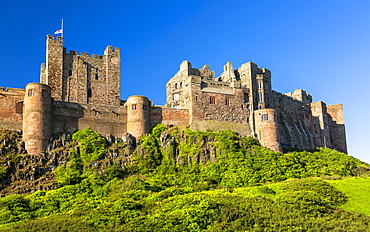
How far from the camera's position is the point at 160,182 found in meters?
59.0

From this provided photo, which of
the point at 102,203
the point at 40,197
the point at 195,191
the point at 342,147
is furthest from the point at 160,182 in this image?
the point at 342,147

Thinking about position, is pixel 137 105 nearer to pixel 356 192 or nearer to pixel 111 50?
pixel 111 50

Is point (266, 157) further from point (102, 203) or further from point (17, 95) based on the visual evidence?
point (17, 95)

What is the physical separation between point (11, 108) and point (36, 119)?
4.01 m

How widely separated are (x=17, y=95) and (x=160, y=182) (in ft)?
67.8

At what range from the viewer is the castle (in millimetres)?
59406

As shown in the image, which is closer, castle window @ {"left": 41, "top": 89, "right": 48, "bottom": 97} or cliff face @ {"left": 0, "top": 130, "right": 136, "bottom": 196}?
cliff face @ {"left": 0, "top": 130, "right": 136, "bottom": 196}

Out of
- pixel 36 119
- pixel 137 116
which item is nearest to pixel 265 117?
pixel 137 116

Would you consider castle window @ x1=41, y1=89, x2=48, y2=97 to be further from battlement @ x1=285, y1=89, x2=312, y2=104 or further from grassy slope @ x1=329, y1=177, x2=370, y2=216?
battlement @ x1=285, y1=89, x2=312, y2=104

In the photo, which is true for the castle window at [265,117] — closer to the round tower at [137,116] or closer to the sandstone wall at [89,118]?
the round tower at [137,116]

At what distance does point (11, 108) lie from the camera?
196 ft

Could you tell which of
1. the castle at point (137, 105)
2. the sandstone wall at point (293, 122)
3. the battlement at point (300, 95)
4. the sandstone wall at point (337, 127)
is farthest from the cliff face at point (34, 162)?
the sandstone wall at point (337, 127)

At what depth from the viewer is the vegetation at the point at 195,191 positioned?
4831 cm

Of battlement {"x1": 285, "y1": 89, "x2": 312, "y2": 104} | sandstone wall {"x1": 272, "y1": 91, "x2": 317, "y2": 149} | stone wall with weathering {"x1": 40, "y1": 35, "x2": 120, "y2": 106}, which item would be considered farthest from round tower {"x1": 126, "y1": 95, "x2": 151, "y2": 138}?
battlement {"x1": 285, "y1": 89, "x2": 312, "y2": 104}
